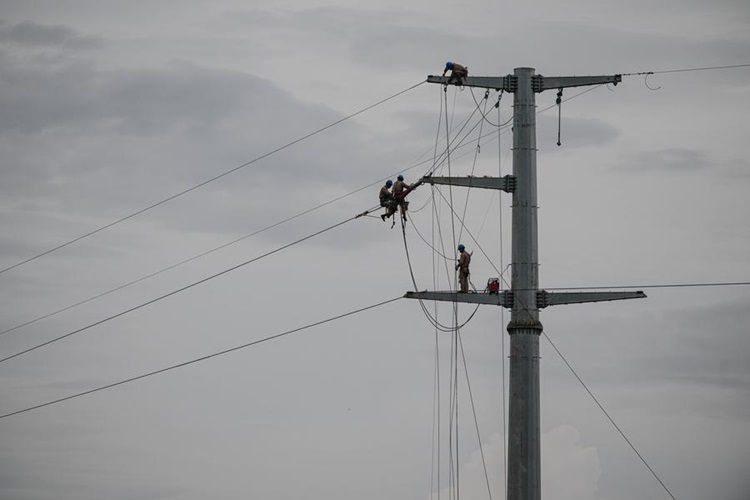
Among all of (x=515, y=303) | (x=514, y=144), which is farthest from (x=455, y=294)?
(x=514, y=144)

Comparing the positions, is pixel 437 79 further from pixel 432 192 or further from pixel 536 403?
pixel 536 403

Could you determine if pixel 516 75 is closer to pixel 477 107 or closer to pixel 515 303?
pixel 477 107

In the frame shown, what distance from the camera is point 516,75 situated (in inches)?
1513

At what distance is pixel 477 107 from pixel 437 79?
1798 millimetres

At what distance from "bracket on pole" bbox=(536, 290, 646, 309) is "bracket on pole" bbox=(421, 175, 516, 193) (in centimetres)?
319

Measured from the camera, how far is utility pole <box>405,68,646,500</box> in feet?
120

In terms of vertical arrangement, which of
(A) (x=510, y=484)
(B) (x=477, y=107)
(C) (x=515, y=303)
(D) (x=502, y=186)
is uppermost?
(B) (x=477, y=107)

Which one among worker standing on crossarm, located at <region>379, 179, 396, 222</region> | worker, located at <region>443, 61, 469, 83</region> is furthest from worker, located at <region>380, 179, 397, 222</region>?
worker, located at <region>443, 61, 469, 83</region>

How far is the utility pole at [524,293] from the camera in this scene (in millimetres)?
36656

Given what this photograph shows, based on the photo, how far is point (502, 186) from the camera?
3797cm

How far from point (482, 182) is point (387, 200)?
522 cm

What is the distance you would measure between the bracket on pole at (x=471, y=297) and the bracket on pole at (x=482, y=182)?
9.95ft

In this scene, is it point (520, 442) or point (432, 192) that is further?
point (432, 192)

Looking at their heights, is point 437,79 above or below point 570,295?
above
